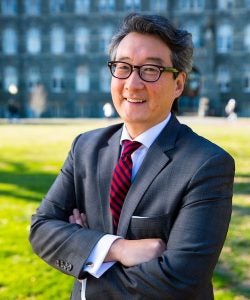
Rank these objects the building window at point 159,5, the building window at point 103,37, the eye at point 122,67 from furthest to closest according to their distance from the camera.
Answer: the building window at point 103,37 → the building window at point 159,5 → the eye at point 122,67

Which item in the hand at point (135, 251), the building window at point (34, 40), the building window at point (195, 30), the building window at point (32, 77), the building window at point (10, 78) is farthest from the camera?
the building window at point (10, 78)

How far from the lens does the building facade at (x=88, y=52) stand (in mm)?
40188

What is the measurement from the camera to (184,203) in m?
2.23

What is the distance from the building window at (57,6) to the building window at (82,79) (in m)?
5.39

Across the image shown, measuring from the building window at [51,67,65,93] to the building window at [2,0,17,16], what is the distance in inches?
254

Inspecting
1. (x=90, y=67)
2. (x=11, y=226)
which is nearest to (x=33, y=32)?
(x=90, y=67)

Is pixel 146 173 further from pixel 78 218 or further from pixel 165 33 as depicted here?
pixel 165 33

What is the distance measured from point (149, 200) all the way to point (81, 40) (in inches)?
1635

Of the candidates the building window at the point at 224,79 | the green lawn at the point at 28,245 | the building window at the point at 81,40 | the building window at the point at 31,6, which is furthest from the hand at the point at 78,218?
the building window at the point at 31,6

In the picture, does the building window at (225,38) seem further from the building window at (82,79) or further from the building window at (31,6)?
the building window at (31,6)

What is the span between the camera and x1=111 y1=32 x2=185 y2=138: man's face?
2283 millimetres

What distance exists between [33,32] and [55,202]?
42710mm

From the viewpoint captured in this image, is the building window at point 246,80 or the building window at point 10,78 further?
the building window at point 10,78

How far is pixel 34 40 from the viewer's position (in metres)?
43.2
